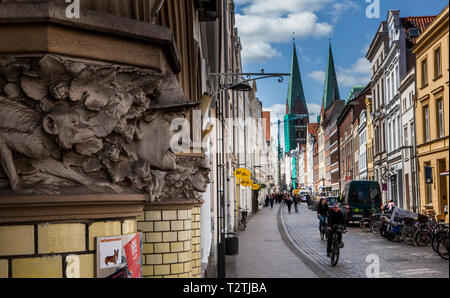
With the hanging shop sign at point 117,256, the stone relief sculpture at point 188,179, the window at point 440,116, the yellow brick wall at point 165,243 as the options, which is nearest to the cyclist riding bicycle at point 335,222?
the window at point 440,116

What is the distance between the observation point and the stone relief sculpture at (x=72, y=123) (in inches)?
116

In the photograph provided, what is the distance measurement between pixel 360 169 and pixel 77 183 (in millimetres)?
70471

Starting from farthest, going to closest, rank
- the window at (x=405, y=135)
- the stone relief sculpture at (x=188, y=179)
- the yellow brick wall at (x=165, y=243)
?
→ the window at (x=405, y=135), the yellow brick wall at (x=165, y=243), the stone relief sculpture at (x=188, y=179)

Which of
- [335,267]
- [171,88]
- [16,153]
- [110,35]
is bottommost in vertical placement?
[335,267]

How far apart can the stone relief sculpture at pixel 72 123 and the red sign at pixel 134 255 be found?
36 cm

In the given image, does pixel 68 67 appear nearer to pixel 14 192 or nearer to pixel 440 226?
pixel 14 192

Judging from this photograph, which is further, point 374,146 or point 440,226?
point 374,146

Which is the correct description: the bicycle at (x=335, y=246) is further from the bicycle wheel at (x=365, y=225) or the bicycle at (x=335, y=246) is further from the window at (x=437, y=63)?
the bicycle wheel at (x=365, y=225)

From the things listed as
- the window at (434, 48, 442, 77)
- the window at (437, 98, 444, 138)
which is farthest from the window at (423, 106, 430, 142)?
the window at (434, 48, 442, 77)

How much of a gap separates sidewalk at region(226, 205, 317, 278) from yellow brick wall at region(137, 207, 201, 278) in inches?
51.2

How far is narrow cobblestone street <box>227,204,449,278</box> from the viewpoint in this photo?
1326 cm

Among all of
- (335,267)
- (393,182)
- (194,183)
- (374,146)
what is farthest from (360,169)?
(194,183)

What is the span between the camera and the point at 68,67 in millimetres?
2938

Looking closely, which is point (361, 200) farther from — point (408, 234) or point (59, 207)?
point (59, 207)
